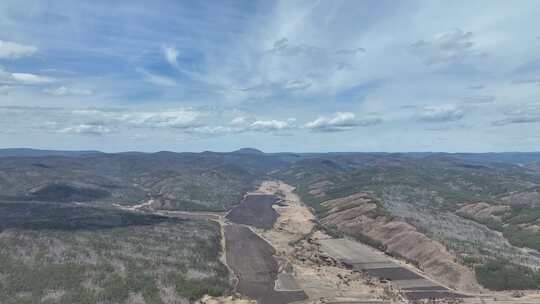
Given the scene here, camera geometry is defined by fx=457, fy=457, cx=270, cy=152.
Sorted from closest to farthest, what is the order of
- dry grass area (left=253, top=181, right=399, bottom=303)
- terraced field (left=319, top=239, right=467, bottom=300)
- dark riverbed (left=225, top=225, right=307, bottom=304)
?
dry grass area (left=253, top=181, right=399, bottom=303) → dark riverbed (left=225, top=225, right=307, bottom=304) → terraced field (left=319, top=239, right=467, bottom=300)

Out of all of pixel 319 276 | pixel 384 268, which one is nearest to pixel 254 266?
pixel 319 276

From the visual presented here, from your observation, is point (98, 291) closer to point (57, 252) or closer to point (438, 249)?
point (57, 252)

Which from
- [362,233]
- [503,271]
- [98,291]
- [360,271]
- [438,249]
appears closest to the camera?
[98,291]

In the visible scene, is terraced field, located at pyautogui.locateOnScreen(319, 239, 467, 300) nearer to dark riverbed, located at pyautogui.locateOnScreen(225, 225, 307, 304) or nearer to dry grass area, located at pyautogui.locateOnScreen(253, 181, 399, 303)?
dry grass area, located at pyautogui.locateOnScreen(253, 181, 399, 303)

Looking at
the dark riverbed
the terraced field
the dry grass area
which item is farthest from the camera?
the terraced field

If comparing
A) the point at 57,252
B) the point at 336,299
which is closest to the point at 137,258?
the point at 57,252

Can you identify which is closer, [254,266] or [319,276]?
[319,276]

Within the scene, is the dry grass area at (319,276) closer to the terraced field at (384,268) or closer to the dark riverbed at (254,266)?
the dark riverbed at (254,266)

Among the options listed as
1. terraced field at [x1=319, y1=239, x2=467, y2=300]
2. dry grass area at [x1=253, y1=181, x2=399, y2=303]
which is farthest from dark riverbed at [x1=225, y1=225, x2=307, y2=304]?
terraced field at [x1=319, y1=239, x2=467, y2=300]

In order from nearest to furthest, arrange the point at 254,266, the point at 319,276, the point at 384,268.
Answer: the point at 319,276 → the point at 384,268 → the point at 254,266

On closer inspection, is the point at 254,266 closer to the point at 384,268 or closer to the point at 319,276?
the point at 319,276

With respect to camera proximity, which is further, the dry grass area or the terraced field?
the terraced field
